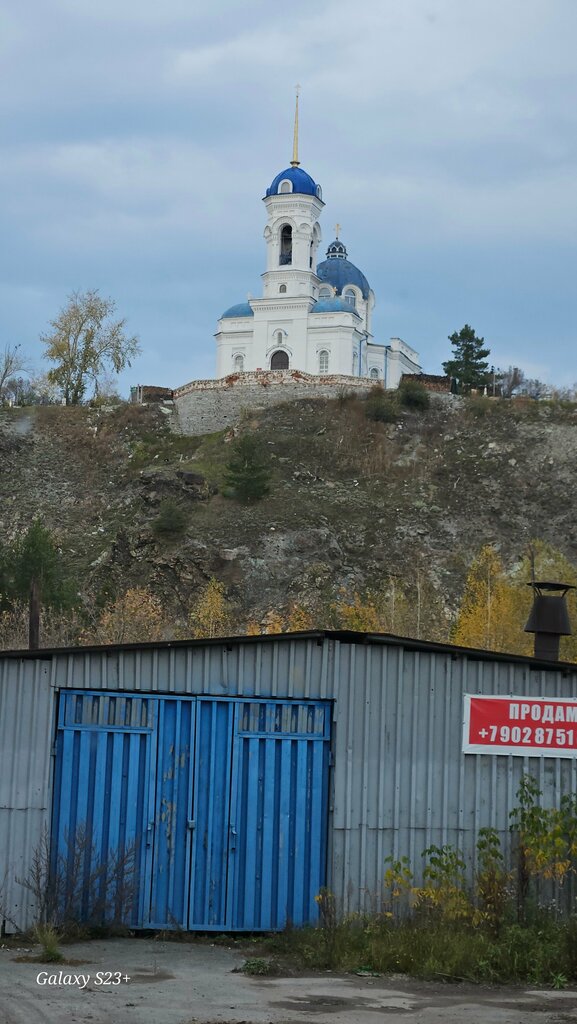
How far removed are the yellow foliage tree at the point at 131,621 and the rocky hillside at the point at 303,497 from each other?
148 centimetres

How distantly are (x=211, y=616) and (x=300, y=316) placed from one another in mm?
38382

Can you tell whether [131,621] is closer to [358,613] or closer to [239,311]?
[358,613]

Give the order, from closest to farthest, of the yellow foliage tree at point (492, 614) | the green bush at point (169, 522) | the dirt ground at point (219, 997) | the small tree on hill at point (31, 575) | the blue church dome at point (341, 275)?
1. the dirt ground at point (219, 997)
2. the yellow foliage tree at point (492, 614)
3. the small tree on hill at point (31, 575)
4. the green bush at point (169, 522)
5. the blue church dome at point (341, 275)

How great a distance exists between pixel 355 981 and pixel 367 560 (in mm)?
45415

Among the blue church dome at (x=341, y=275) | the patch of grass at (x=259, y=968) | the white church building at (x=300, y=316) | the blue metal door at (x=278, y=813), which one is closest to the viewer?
the patch of grass at (x=259, y=968)

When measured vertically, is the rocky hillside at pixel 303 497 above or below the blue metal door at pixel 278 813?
above

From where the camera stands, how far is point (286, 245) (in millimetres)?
87562

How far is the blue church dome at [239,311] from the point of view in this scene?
83912 millimetres

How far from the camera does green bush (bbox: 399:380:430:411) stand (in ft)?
227

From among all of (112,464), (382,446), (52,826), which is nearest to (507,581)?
(382,446)

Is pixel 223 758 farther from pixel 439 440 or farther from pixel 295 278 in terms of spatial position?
pixel 295 278

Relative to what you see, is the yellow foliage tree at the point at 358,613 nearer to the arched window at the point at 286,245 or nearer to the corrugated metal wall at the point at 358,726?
the corrugated metal wall at the point at 358,726

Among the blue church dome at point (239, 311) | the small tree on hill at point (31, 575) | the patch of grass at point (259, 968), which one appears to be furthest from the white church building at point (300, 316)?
the patch of grass at point (259, 968)

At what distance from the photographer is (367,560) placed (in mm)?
56719
